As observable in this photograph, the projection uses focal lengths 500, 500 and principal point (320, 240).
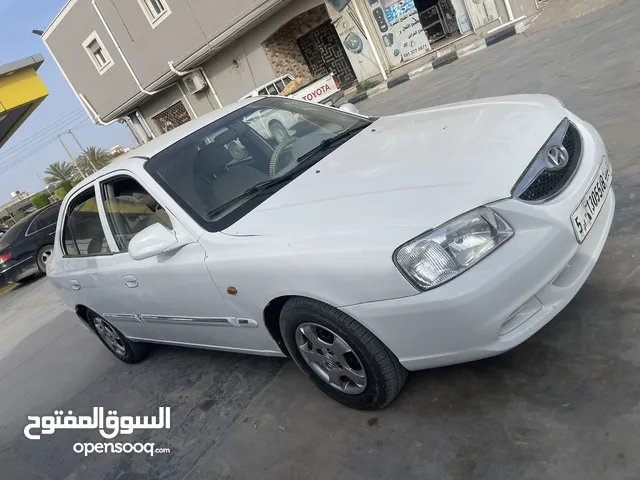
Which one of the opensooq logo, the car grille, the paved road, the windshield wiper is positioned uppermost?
the windshield wiper

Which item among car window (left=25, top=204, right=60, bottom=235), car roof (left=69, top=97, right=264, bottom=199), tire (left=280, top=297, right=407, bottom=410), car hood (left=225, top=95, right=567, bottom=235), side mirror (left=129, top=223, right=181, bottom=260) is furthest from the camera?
car window (left=25, top=204, right=60, bottom=235)

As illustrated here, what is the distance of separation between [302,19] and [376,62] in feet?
11.8

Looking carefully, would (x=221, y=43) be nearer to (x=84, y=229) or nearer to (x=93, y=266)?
(x=84, y=229)

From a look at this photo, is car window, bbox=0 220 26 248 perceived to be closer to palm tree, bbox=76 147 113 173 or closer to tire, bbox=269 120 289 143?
tire, bbox=269 120 289 143

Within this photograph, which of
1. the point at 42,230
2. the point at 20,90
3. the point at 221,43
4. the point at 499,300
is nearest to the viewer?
the point at 499,300

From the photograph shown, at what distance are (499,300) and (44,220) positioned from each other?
11.6 meters

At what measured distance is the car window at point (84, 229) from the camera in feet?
12.0

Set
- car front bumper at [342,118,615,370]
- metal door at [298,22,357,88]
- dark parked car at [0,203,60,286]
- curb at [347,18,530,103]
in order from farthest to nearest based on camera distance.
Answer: metal door at [298,22,357,88] < curb at [347,18,530,103] < dark parked car at [0,203,60,286] < car front bumper at [342,118,615,370]

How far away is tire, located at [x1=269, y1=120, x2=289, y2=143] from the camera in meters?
3.28

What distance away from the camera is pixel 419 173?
2.29 m

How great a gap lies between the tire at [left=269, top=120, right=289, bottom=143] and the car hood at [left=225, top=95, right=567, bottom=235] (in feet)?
1.52

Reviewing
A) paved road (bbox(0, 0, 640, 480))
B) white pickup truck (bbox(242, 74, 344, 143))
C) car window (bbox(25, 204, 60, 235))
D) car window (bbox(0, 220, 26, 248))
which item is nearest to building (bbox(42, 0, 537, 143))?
white pickup truck (bbox(242, 74, 344, 143))

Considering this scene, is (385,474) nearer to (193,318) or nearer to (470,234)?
(470,234)

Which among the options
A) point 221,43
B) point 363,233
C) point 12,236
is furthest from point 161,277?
point 221,43
